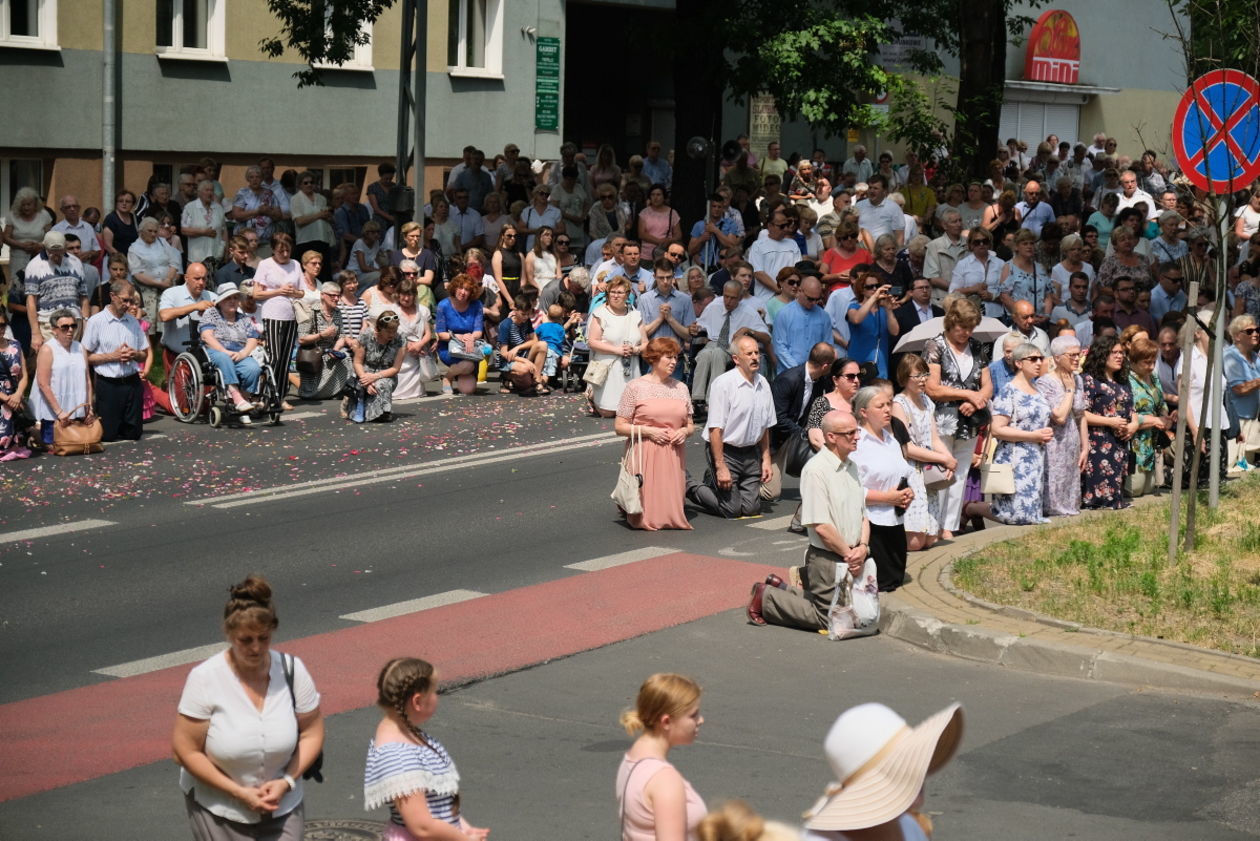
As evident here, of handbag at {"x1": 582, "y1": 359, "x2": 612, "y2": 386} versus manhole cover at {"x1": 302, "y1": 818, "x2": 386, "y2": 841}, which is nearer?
manhole cover at {"x1": 302, "y1": 818, "x2": 386, "y2": 841}

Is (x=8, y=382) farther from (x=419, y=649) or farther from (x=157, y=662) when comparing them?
(x=419, y=649)

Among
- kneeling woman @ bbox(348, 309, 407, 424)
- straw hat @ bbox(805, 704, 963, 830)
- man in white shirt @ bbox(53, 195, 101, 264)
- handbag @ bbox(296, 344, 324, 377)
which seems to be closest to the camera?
straw hat @ bbox(805, 704, 963, 830)

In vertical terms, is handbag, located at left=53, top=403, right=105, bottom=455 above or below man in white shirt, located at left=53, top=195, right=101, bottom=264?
below

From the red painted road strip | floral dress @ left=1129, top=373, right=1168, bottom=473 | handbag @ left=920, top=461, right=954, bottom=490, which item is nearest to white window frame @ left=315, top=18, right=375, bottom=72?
floral dress @ left=1129, top=373, right=1168, bottom=473

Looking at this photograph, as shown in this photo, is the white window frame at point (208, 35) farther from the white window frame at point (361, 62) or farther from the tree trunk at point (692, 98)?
the tree trunk at point (692, 98)

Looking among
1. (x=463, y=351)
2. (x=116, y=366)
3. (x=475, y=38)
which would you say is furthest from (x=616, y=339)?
(x=475, y=38)

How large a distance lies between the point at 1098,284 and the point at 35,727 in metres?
15.2

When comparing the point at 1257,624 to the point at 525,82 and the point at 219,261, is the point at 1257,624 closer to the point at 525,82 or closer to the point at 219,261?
the point at 219,261

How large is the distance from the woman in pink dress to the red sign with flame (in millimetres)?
37558

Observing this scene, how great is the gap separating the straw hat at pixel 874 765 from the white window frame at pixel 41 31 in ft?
83.8

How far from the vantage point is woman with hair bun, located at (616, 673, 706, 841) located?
5.61 m

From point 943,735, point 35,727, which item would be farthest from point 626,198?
point 943,735

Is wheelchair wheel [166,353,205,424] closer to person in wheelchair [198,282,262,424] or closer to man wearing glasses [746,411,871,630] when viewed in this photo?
person in wheelchair [198,282,262,424]

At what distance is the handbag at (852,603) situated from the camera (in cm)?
1152
